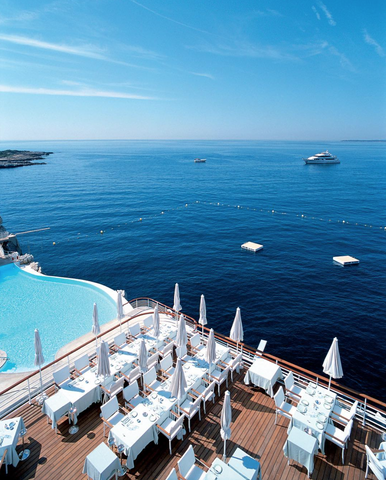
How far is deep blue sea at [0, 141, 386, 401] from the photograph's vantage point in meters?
23.7

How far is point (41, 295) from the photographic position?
2400cm

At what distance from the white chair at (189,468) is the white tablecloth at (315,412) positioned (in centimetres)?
358

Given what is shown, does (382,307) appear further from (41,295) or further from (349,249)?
(41,295)

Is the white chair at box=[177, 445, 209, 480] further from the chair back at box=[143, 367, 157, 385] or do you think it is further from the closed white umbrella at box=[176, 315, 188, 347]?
the closed white umbrella at box=[176, 315, 188, 347]

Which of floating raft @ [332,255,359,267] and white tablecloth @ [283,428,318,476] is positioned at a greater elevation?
white tablecloth @ [283,428,318,476]

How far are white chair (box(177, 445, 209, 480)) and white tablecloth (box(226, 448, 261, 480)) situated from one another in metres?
0.94

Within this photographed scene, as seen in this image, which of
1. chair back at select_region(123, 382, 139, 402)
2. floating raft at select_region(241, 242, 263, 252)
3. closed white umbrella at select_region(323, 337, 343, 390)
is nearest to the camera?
closed white umbrella at select_region(323, 337, 343, 390)

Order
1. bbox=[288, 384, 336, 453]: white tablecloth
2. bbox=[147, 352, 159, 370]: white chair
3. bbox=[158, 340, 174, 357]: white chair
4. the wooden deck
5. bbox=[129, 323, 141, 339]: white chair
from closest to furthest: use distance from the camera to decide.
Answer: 1. the wooden deck
2. bbox=[288, 384, 336, 453]: white tablecloth
3. bbox=[147, 352, 159, 370]: white chair
4. bbox=[158, 340, 174, 357]: white chair
5. bbox=[129, 323, 141, 339]: white chair

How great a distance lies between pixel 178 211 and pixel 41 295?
37.8 meters

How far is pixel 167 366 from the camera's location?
12.8m

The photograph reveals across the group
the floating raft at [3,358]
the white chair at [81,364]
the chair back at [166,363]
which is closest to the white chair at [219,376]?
the chair back at [166,363]

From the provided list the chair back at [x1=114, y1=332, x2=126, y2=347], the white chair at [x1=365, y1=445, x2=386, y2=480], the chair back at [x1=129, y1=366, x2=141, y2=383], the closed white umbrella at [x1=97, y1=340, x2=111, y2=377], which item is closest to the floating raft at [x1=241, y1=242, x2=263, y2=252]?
the chair back at [x1=114, y1=332, x2=126, y2=347]

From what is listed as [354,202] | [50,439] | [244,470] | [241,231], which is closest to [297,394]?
[244,470]

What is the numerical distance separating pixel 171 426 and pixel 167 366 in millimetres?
3187
